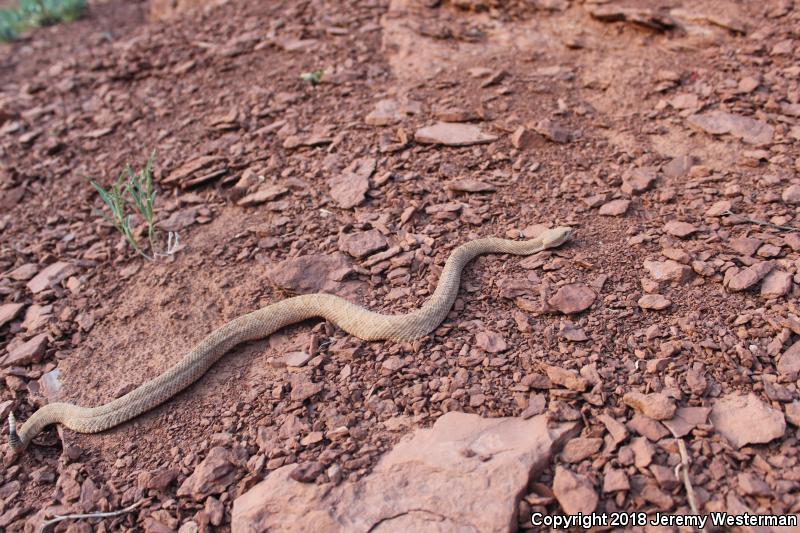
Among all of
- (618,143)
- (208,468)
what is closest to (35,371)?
(208,468)

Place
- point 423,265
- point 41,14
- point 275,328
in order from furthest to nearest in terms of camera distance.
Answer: point 41,14 → point 423,265 → point 275,328

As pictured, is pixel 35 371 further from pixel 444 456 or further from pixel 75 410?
pixel 444 456

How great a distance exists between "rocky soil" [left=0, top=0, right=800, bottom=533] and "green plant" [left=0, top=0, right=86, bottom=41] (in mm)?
3324

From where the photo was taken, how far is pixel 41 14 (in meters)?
11.2

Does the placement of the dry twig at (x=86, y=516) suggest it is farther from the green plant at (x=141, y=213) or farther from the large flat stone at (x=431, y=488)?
the green plant at (x=141, y=213)

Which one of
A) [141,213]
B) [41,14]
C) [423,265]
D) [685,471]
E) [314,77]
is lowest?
[685,471]

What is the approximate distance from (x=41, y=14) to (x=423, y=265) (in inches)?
396

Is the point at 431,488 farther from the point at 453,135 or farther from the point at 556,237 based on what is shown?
the point at 453,135

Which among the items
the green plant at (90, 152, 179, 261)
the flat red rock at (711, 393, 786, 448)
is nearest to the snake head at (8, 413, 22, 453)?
the green plant at (90, 152, 179, 261)

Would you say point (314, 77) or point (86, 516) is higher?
point (314, 77)

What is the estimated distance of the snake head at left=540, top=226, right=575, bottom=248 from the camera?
496cm

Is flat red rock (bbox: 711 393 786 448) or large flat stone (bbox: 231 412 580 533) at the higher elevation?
large flat stone (bbox: 231 412 580 533)

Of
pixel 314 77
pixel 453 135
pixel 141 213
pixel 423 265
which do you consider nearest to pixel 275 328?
pixel 423 265

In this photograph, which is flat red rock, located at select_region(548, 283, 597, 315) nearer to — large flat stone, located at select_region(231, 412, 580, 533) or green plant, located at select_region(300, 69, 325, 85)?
large flat stone, located at select_region(231, 412, 580, 533)
